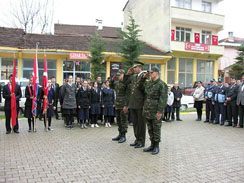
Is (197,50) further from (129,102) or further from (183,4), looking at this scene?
(129,102)

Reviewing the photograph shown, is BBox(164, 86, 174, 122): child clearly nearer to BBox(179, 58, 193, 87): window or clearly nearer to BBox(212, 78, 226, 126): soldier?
BBox(212, 78, 226, 126): soldier

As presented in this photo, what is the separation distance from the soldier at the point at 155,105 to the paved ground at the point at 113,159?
439 millimetres

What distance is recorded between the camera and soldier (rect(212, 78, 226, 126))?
10.6 metres

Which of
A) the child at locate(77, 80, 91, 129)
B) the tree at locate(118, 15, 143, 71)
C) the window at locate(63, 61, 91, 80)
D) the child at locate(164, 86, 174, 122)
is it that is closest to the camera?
the child at locate(77, 80, 91, 129)

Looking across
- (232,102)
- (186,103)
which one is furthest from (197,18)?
(232,102)

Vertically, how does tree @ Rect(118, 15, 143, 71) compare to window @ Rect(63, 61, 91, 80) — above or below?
above

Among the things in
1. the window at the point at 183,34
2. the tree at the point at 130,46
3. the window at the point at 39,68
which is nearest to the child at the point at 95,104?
the tree at the point at 130,46

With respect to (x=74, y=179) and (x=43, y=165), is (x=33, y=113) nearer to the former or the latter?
(x=43, y=165)

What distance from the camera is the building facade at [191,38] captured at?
82.9 feet

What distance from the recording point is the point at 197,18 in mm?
26141

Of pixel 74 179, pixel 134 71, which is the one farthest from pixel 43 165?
pixel 134 71

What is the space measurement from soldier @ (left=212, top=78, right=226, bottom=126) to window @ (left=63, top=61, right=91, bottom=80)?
12748 mm

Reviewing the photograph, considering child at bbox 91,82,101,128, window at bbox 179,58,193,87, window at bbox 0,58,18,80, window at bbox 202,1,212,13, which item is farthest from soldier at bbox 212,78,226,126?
window at bbox 202,1,212,13

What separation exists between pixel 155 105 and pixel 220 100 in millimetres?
5863
